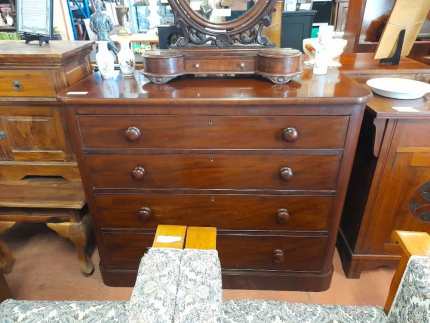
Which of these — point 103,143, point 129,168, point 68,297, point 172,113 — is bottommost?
point 68,297

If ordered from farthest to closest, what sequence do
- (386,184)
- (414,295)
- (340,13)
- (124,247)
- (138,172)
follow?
(340,13), (124,247), (386,184), (138,172), (414,295)

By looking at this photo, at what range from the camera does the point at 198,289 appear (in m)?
0.73

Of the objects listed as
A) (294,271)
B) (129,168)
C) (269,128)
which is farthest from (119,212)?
(294,271)

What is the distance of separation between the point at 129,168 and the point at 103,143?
139 mm

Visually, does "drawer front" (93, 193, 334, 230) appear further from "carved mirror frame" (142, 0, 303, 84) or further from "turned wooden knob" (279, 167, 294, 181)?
"carved mirror frame" (142, 0, 303, 84)

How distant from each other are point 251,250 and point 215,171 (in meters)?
0.45

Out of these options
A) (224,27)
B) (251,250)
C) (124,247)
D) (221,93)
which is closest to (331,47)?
(224,27)

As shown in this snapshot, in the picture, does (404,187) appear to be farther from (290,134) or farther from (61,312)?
(61,312)

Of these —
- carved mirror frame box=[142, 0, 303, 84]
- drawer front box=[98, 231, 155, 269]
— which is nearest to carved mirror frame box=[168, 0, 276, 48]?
carved mirror frame box=[142, 0, 303, 84]

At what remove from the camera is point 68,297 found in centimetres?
150

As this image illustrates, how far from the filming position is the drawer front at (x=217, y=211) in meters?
1.26

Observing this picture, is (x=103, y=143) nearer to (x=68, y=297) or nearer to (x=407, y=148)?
(x=68, y=297)

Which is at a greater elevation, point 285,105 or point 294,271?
point 285,105

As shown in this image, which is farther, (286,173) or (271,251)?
(271,251)
